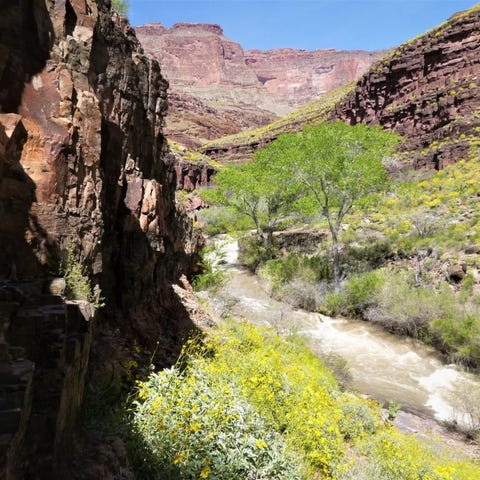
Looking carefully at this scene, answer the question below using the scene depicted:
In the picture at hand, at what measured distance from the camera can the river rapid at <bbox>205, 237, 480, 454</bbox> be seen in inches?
351

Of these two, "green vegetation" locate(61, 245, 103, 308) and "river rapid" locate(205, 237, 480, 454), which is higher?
Result: "green vegetation" locate(61, 245, 103, 308)

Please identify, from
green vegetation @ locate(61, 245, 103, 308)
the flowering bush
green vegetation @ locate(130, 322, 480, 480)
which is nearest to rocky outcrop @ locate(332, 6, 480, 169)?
green vegetation @ locate(130, 322, 480, 480)

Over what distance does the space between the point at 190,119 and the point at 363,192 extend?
82.5 metres

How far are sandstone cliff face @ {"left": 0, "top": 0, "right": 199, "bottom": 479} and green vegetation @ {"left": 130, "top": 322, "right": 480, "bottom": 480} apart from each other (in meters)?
0.83

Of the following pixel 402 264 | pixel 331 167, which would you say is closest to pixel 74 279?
pixel 331 167

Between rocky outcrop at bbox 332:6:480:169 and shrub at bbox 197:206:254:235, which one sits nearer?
shrub at bbox 197:206:254:235

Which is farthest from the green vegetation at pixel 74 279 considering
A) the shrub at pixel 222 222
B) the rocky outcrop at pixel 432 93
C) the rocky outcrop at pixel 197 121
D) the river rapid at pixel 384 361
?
the rocky outcrop at pixel 197 121

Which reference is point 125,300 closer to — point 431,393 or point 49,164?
point 49,164

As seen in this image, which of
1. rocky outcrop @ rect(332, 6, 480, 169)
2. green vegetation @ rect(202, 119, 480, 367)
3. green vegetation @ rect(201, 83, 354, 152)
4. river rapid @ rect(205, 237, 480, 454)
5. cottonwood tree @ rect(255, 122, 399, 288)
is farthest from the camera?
green vegetation @ rect(201, 83, 354, 152)

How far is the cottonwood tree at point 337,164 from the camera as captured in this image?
57.1 feet

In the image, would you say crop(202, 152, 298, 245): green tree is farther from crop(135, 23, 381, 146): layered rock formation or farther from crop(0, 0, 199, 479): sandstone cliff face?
crop(135, 23, 381, 146): layered rock formation

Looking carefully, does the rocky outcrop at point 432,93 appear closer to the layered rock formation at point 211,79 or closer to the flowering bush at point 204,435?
→ the flowering bush at point 204,435

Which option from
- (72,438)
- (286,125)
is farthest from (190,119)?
(72,438)

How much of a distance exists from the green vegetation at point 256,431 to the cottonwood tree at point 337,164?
33.7ft
